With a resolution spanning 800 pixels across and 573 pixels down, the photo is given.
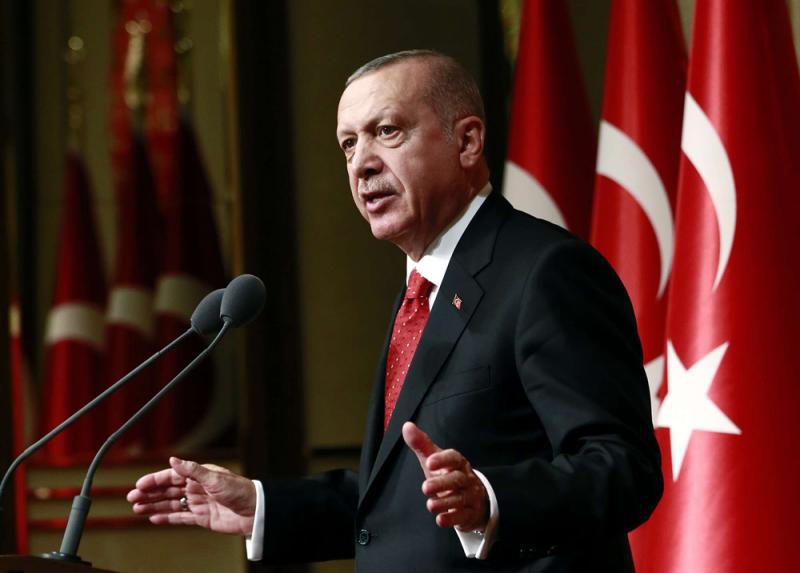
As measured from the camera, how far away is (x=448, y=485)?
1240 mm

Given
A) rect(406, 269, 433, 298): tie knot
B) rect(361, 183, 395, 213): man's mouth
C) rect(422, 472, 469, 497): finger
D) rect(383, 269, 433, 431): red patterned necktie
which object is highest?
rect(361, 183, 395, 213): man's mouth

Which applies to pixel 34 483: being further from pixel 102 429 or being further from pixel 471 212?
pixel 471 212

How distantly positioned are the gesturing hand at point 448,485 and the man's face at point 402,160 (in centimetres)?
55

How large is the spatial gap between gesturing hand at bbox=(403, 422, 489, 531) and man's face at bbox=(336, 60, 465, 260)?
0.55 metres

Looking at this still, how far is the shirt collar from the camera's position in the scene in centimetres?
A: 176

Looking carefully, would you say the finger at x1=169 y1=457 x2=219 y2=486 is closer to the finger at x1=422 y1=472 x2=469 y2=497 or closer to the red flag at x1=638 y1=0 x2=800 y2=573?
the finger at x1=422 y1=472 x2=469 y2=497

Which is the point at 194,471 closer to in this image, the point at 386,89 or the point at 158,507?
the point at 158,507

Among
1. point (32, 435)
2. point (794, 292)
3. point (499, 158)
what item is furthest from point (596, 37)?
point (32, 435)

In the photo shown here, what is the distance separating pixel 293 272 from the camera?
3.98 m

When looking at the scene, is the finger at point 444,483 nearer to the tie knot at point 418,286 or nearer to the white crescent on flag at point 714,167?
the tie knot at point 418,286

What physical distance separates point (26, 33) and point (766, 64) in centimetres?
290

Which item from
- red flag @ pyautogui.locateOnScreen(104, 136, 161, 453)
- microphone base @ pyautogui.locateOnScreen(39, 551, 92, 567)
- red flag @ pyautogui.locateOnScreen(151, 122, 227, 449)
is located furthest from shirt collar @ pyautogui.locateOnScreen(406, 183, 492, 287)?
red flag @ pyautogui.locateOnScreen(104, 136, 161, 453)

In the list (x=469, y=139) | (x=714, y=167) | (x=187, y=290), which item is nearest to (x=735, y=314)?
(x=714, y=167)

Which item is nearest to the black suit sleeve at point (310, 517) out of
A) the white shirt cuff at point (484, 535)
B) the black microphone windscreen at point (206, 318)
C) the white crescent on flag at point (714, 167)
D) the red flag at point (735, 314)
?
the black microphone windscreen at point (206, 318)
